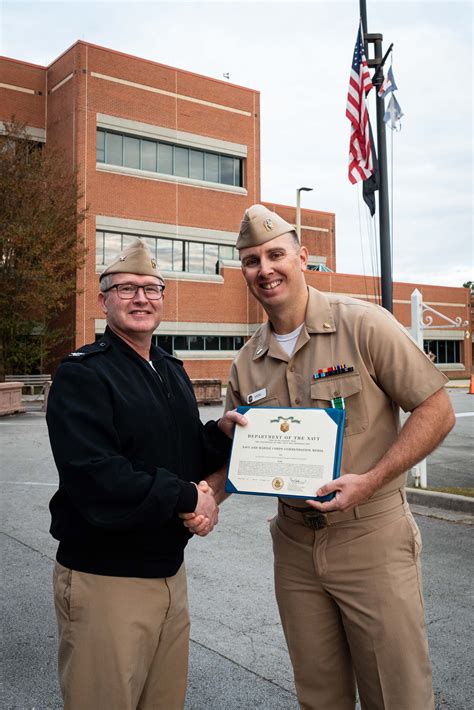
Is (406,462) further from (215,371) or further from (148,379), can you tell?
(215,371)

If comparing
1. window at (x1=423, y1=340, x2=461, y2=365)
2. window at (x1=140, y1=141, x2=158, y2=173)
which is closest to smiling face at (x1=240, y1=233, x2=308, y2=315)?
window at (x1=140, y1=141, x2=158, y2=173)

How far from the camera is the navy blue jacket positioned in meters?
2.37

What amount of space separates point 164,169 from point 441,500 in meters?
30.1

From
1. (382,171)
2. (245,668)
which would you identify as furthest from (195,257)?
(245,668)

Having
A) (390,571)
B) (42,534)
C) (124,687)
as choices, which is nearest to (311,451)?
(390,571)

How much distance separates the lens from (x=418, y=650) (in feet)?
8.36

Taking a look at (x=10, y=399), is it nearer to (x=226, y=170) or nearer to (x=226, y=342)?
(x=226, y=342)

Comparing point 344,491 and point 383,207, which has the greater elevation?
point 383,207

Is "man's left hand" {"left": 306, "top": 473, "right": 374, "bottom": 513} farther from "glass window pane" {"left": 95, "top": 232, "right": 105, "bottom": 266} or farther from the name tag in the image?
"glass window pane" {"left": 95, "top": 232, "right": 105, "bottom": 266}

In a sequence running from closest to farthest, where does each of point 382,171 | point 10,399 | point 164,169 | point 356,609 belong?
1. point 356,609
2. point 382,171
3. point 10,399
4. point 164,169

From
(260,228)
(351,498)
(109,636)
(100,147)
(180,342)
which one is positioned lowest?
(109,636)

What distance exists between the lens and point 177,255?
3550 cm

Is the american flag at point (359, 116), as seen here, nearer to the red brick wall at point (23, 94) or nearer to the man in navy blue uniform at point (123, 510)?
the man in navy blue uniform at point (123, 510)

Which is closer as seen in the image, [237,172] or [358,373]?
[358,373]
